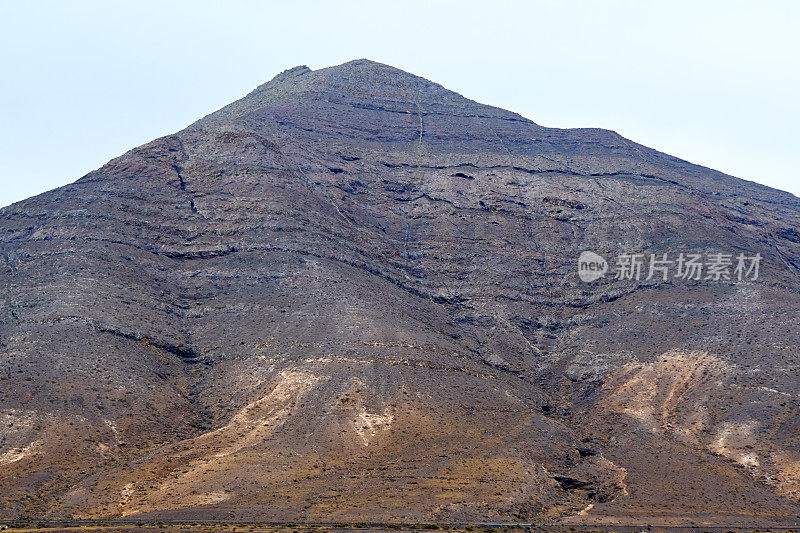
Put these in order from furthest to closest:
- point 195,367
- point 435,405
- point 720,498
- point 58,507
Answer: point 195,367, point 435,405, point 720,498, point 58,507

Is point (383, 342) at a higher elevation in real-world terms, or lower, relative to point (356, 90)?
lower

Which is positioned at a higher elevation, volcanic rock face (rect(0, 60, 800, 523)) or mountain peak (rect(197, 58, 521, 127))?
mountain peak (rect(197, 58, 521, 127))

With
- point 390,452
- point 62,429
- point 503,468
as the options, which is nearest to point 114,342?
point 62,429

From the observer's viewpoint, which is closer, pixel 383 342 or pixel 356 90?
pixel 383 342

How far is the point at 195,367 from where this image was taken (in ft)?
224

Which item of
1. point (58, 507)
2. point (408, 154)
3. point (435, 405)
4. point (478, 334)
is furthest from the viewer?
point (408, 154)

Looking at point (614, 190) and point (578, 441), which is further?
point (614, 190)

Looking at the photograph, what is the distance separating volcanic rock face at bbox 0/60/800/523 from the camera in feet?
174

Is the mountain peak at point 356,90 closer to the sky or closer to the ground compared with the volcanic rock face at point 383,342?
closer to the sky

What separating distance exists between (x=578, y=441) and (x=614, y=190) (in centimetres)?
4724

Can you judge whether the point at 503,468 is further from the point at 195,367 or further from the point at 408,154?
the point at 408,154

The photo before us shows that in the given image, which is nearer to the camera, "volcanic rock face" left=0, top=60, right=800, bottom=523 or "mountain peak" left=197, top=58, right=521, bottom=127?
"volcanic rock face" left=0, top=60, right=800, bottom=523

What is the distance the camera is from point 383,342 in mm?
69250

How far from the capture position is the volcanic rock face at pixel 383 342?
5312 cm
